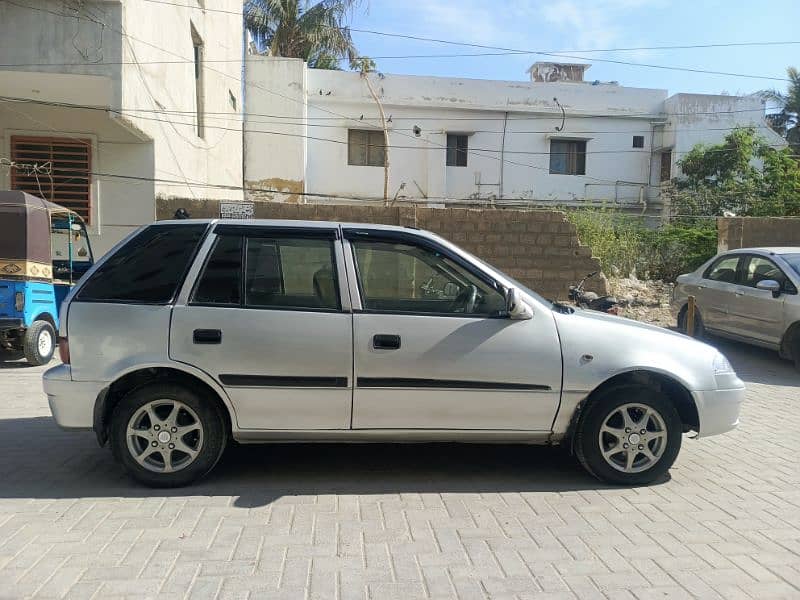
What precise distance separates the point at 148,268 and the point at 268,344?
1.01 metres

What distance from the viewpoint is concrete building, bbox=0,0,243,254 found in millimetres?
10009

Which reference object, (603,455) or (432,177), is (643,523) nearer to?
(603,455)

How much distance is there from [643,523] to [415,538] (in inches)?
54.1

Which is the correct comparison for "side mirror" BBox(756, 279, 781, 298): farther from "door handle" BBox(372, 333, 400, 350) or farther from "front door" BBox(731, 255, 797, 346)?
"door handle" BBox(372, 333, 400, 350)

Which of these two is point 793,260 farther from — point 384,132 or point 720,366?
point 384,132

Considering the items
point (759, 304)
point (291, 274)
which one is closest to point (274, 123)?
point (759, 304)

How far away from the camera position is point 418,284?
14.7 feet

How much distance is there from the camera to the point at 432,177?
82.0 feet

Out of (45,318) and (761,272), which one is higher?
(761,272)

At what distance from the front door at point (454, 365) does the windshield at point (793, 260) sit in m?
5.93

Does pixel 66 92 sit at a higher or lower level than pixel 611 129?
lower

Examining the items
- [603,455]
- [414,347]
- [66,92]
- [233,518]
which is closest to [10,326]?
[66,92]

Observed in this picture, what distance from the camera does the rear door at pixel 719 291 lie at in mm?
9469

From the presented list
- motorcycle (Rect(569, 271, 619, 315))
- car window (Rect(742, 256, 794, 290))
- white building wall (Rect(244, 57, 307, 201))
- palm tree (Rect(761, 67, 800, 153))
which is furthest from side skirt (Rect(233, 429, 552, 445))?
Result: palm tree (Rect(761, 67, 800, 153))
